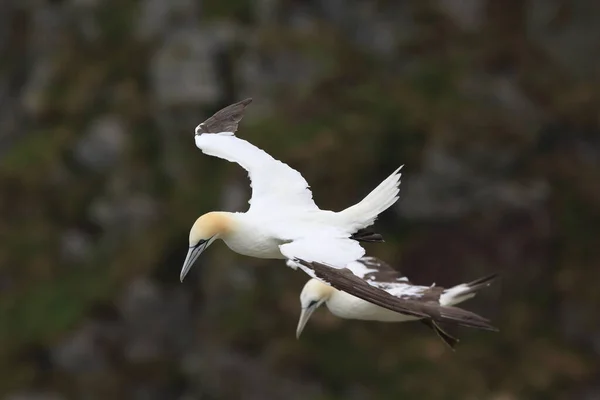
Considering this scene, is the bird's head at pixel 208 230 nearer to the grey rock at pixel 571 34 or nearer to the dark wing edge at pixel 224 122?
the dark wing edge at pixel 224 122

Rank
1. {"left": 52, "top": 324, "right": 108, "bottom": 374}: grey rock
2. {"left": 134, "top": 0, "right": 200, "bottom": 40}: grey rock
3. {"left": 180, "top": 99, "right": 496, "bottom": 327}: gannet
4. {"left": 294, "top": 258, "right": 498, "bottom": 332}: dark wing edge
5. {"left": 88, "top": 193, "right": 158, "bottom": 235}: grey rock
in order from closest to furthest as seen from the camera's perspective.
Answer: {"left": 294, "top": 258, "right": 498, "bottom": 332}: dark wing edge
{"left": 180, "top": 99, "right": 496, "bottom": 327}: gannet
{"left": 52, "top": 324, "right": 108, "bottom": 374}: grey rock
{"left": 88, "top": 193, "right": 158, "bottom": 235}: grey rock
{"left": 134, "top": 0, "right": 200, "bottom": 40}: grey rock

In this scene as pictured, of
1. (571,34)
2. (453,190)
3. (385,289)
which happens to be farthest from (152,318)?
(385,289)

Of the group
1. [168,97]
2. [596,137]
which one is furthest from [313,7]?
[596,137]

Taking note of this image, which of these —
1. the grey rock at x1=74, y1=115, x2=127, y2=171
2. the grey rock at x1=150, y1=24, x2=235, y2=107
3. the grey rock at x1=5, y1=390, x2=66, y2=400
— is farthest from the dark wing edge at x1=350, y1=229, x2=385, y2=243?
the grey rock at x1=74, y1=115, x2=127, y2=171

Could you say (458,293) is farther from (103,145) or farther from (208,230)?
(103,145)

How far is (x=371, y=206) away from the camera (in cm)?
754

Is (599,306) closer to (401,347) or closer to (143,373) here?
(401,347)

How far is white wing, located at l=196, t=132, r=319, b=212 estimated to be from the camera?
784cm

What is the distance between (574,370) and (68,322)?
25.4 feet

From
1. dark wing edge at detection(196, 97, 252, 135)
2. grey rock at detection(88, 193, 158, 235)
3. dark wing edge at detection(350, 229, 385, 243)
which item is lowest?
grey rock at detection(88, 193, 158, 235)

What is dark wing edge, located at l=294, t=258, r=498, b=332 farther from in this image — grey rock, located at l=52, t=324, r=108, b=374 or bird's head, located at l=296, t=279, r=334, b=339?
grey rock, located at l=52, t=324, r=108, b=374

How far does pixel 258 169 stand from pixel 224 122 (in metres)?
0.92

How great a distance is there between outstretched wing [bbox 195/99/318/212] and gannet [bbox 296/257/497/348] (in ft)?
2.01

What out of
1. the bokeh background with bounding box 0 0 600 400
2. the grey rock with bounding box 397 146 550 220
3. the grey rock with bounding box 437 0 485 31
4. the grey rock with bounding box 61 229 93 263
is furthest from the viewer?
the grey rock with bounding box 437 0 485 31
